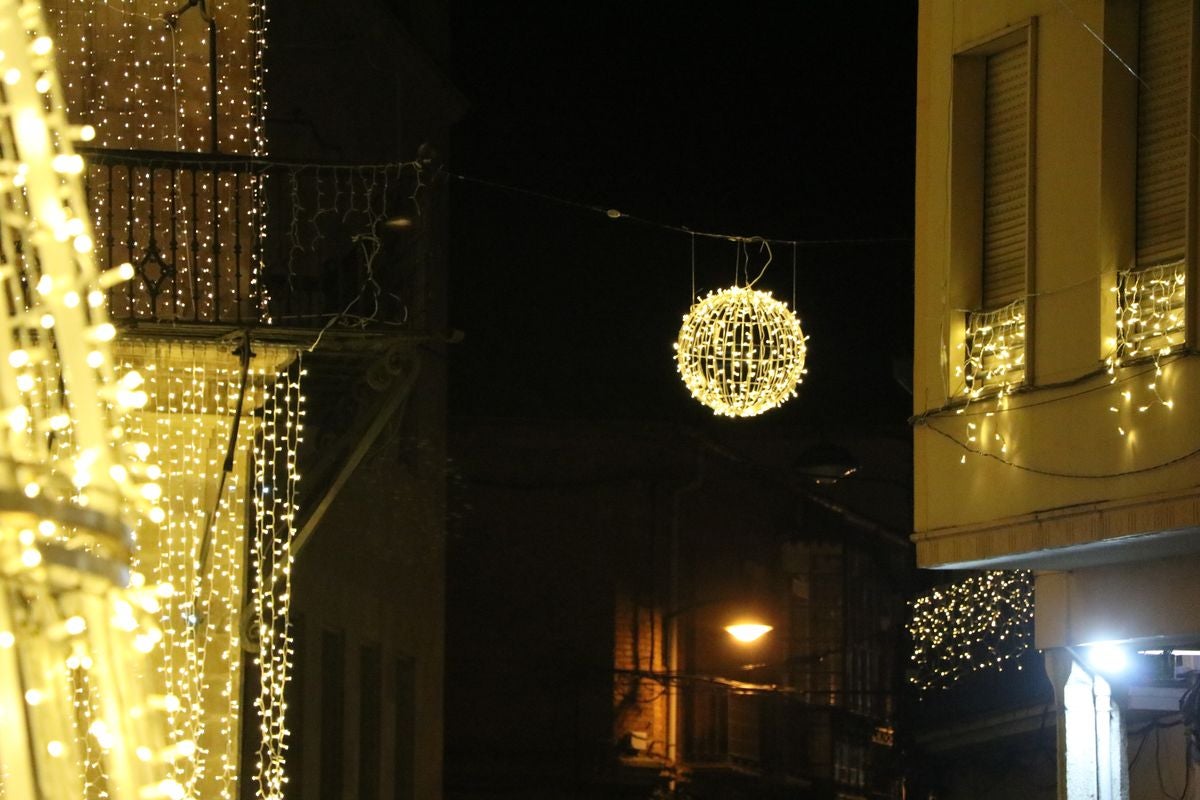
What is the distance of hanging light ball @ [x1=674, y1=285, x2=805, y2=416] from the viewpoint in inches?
566

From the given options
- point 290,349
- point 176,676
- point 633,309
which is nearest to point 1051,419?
point 290,349

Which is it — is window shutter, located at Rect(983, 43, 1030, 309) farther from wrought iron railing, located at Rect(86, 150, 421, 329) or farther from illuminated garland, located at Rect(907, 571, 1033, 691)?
illuminated garland, located at Rect(907, 571, 1033, 691)

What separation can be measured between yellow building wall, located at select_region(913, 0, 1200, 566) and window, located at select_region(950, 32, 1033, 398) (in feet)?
0.21

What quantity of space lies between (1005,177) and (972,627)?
421 inches

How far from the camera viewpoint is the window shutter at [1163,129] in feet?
37.3

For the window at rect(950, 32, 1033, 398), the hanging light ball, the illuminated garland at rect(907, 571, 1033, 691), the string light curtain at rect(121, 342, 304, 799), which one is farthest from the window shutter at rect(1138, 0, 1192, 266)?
the illuminated garland at rect(907, 571, 1033, 691)

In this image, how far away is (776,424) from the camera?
30141 millimetres

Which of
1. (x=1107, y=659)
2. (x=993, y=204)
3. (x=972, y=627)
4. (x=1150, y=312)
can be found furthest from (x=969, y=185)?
(x=972, y=627)

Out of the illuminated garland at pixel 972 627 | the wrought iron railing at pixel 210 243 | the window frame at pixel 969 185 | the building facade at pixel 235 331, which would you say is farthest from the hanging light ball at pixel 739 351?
the illuminated garland at pixel 972 627

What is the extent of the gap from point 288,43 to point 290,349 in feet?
13.3

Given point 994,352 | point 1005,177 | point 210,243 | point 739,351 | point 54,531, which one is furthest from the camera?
point 739,351

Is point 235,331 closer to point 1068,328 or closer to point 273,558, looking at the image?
point 273,558

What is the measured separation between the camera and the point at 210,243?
1235cm

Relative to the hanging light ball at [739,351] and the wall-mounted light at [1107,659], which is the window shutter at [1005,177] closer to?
the hanging light ball at [739,351]
